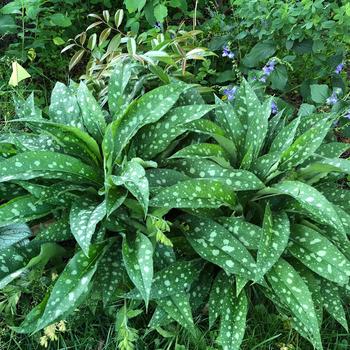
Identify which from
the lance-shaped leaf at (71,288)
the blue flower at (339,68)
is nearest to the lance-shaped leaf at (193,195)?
the lance-shaped leaf at (71,288)

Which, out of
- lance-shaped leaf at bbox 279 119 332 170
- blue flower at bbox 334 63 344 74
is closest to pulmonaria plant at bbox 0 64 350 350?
lance-shaped leaf at bbox 279 119 332 170

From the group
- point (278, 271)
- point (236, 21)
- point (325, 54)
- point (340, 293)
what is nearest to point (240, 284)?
point (278, 271)

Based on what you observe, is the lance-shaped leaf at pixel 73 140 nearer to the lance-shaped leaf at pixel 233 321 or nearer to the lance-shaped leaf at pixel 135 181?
the lance-shaped leaf at pixel 135 181

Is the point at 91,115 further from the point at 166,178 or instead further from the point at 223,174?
the point at 223,174

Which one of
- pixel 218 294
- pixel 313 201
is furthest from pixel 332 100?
pixel 218 294

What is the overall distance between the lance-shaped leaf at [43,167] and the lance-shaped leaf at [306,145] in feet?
2.83

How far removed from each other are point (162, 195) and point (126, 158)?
30 cm

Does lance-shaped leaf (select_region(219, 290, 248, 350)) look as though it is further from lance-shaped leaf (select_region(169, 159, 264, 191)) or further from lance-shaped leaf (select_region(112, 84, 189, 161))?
lance-shaped leaf (select_region(112, 84, 189, 161))

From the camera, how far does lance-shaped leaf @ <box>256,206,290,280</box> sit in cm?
198

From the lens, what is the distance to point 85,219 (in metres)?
2.04

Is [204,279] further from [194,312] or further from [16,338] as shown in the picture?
[16,338]

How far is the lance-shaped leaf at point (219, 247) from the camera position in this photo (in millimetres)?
2078

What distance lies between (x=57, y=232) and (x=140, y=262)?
0.44 meters

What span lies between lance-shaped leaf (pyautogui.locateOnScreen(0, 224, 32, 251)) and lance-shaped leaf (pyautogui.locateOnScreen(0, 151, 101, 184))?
0.30 metres
